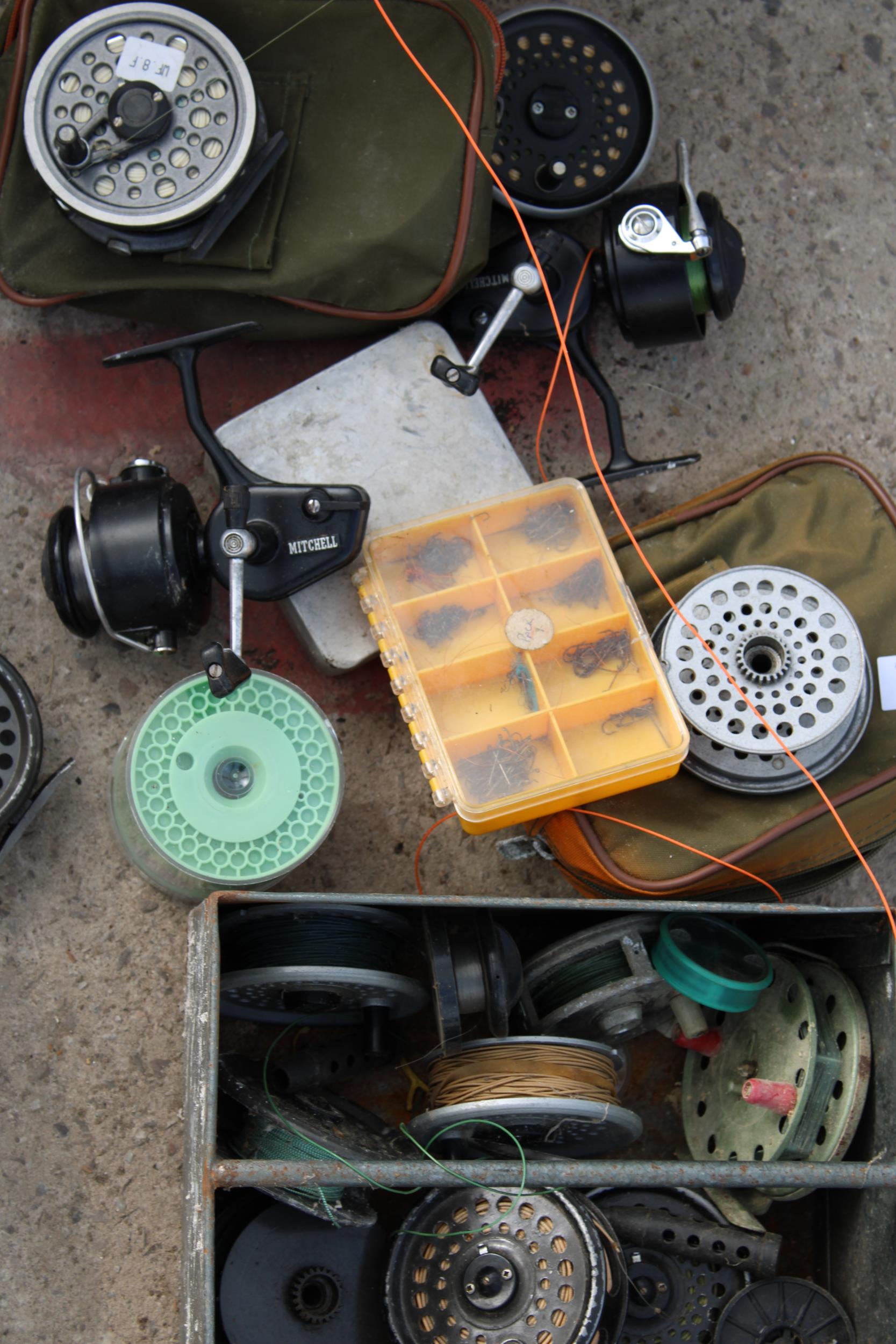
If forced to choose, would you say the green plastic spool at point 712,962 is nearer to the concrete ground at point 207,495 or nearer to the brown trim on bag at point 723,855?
the brown trim on bag at point 723,855

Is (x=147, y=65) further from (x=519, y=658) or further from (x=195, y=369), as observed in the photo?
(x=519, y=658)

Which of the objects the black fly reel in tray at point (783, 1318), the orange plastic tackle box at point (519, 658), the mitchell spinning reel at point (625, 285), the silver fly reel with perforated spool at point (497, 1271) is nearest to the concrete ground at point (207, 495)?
the mitchell spinning reel at point (625, 285)

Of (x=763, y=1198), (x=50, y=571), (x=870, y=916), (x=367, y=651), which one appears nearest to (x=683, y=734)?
(x=870, y=916)

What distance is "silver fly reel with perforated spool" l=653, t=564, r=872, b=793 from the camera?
1.85m

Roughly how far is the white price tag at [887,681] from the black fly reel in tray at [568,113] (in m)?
0.89

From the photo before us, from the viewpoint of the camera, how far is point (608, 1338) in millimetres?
1639

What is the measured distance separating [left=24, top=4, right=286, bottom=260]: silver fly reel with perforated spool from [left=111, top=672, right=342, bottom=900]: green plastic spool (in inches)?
26.9

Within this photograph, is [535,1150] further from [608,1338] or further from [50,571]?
[50,571]

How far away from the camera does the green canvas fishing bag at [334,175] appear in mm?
1915

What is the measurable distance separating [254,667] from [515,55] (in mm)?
1098

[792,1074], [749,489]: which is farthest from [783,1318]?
[749,489]

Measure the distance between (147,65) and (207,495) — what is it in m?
0.65

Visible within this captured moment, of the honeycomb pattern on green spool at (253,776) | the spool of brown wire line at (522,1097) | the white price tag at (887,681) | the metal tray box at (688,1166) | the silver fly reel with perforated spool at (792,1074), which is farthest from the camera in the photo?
the white price tag at (887,681)

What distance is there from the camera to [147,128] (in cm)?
185
